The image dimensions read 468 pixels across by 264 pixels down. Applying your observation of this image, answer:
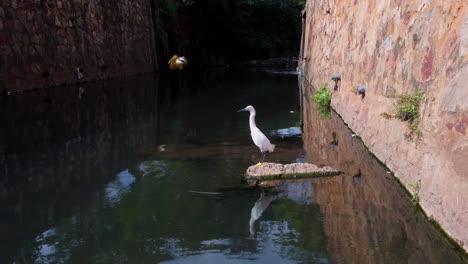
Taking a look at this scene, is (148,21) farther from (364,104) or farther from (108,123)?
(364,104)

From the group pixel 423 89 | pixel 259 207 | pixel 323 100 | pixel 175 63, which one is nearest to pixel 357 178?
pixel 423 89

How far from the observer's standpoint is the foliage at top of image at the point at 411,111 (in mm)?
6637

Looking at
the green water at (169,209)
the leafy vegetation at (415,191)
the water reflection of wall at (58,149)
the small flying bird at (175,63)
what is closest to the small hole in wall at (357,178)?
the green water at (169,209)

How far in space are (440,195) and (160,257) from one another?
275 cm

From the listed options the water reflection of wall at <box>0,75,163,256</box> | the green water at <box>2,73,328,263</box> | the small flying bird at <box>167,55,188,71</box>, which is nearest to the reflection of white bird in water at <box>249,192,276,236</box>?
the green water at <box>2,73,328,263</box>

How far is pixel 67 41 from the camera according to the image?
2081cm

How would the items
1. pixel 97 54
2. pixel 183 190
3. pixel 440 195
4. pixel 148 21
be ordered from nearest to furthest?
1. pixel 440 195
2. pixel 183 190
3. pixel 97 54
4. pixel 148 21

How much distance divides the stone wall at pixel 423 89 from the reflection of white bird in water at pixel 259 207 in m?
1.67

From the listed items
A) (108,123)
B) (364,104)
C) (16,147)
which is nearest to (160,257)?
(16,147)

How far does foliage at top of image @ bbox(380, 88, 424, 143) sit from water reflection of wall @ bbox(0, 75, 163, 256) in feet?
13.1

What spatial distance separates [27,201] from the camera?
6.51 m

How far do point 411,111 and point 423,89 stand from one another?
1.02 feet

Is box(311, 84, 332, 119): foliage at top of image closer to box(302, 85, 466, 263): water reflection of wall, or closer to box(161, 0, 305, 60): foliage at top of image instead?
box(302, 85, 466, 263): water reflection of wall

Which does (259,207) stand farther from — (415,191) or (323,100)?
(323,100)
